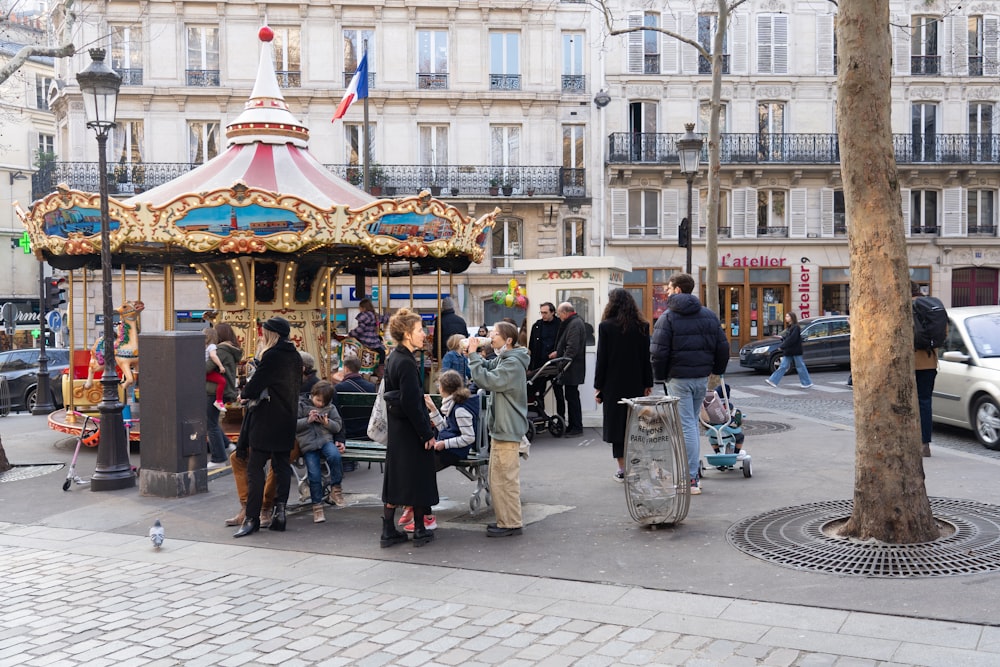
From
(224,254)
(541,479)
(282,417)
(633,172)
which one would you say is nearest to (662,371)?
(541,479)

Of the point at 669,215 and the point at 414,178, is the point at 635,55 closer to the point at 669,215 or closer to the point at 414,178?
the point at 669,215

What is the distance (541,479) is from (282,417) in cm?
301

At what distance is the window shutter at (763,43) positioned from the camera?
3469 cm

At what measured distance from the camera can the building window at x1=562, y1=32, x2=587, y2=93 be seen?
33.5 meters

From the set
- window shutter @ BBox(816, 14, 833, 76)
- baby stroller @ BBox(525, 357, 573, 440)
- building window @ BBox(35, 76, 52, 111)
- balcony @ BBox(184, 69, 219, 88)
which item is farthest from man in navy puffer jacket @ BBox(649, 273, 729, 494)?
building window @ BBox(35, 76, 52, 111)

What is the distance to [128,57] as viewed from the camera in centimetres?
3156

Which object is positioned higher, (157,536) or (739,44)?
(739,44)

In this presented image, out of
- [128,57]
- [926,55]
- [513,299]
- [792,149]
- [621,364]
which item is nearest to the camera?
[621,364]

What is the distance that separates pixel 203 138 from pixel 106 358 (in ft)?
77.1

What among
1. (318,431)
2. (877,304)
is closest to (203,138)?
(318,431)

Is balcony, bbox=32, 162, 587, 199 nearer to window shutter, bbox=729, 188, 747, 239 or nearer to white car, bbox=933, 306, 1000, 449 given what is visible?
window shutter, bbox=729, 188, 747, 239

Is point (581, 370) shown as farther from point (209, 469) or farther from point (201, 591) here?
point (201, 591)

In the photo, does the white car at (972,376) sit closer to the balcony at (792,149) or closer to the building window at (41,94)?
the balcony at (792,149)

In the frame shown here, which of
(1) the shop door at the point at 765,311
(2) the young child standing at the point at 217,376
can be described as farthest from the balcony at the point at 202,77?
(2) the young child standing at the point at 217,376
